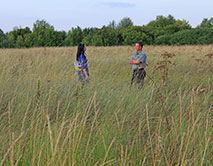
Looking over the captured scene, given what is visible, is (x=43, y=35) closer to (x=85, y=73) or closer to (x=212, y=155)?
(x=85, y=73)

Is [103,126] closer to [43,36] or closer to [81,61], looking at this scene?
[81,61]

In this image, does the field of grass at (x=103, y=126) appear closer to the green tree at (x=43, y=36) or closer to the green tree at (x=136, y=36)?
the green tree at (x=43, y=36)

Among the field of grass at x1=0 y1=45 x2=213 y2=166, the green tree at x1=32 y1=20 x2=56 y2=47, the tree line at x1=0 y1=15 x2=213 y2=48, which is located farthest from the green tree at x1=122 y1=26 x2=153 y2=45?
the field of grass at x1=0 y1=45 x2=213 y2=166

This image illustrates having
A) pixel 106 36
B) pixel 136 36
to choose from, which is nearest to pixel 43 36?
pixel 106 36

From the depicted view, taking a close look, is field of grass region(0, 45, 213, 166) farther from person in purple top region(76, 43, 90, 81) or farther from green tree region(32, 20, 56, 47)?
green tree region(32, 20, 56, 47)

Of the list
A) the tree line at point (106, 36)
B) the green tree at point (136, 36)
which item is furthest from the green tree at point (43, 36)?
the green tree at point (136, 36)

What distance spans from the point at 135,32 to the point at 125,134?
48860 millimetres

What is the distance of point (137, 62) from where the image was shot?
18.3 ft

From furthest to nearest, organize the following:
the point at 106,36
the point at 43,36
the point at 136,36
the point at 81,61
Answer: the point at 136,36 → the point at 106,36 → the point at 43,36 → the point at 81,61

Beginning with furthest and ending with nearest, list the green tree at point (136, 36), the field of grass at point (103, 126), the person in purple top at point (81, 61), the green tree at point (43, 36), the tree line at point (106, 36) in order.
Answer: the green tree at point (136, 36)
the green tree at point (43, 36)
the tree line at point (106, 36)
the person in purple top at point (81, 61)
the field of grass at point (103, 126)

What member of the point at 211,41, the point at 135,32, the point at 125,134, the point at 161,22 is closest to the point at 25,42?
the point at 135,32

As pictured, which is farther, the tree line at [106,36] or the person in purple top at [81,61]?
the tree line at [106,36]

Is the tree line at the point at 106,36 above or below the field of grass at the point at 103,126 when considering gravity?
above

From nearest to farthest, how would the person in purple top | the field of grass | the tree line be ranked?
the field of grass → the person in purple top → the tree line
